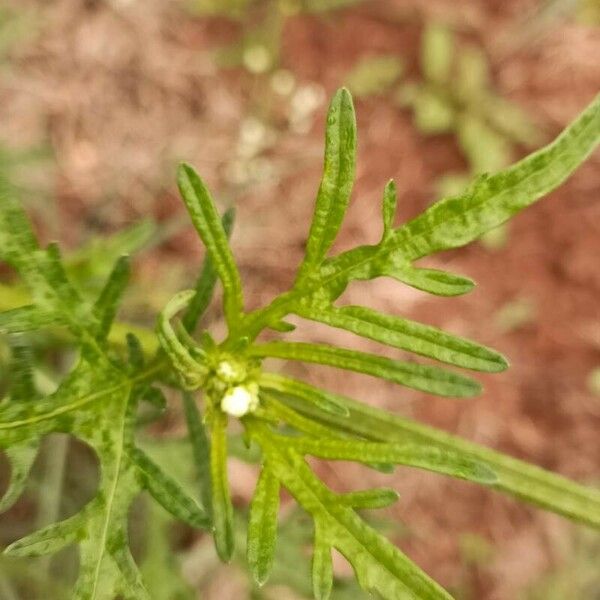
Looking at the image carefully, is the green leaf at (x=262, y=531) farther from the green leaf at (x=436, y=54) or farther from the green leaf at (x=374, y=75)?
the green leaf at (x=436, y=54)

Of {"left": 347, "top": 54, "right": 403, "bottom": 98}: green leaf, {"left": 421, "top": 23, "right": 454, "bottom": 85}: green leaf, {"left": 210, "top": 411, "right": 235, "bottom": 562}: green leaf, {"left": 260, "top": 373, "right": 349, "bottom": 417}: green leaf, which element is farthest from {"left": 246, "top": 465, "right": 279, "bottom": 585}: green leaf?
{"left": 421, "top": 23, "right": 454, "bottom": 85}: green leaf

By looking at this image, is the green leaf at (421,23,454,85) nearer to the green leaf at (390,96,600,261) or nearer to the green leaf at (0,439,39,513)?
the green leaf at (390,96,600,261)

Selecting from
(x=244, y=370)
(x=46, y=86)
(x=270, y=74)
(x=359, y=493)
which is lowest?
(x=359, y=493)

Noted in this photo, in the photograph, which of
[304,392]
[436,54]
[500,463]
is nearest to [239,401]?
[304,392]

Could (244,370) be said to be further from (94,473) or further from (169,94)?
(169,94)

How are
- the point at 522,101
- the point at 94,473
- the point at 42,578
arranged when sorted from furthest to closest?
the point at 522,101 < the point at 94,473 < the point at 42,578

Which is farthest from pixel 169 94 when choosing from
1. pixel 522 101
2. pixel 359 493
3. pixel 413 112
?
pixel 359 493

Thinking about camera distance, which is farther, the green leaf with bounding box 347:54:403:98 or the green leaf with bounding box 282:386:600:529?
the green leaf with bounding box 347:54:403:98
